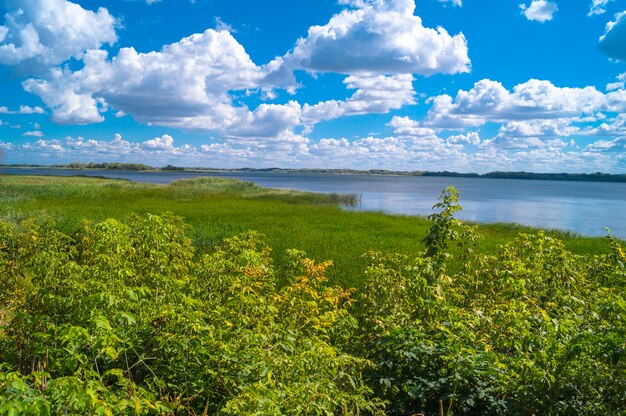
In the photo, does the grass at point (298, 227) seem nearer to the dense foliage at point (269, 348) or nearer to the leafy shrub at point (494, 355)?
the leafy shrub at point (494, 355)

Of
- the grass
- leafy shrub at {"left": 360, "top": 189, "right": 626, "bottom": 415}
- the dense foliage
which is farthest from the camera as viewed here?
the grass

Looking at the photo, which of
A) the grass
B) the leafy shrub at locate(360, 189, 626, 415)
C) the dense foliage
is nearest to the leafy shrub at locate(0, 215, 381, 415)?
the dense foliage

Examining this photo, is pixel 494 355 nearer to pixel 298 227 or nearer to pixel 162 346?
pixel 162 346

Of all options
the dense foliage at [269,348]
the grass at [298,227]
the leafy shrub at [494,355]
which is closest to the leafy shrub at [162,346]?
the dense foliage at [269,348]

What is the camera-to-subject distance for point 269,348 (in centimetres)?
441

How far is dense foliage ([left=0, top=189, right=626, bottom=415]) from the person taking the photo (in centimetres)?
380

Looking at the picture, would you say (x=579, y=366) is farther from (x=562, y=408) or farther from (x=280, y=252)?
(x=280, y=252)

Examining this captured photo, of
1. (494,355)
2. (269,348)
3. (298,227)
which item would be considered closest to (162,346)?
(269,348)

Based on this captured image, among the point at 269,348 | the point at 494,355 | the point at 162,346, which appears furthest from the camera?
the point at 494,355

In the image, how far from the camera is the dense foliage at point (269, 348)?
12.5ft

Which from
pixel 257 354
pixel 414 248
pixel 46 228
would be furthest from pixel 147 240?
pixel 414 248

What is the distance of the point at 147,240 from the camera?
23.7 feet

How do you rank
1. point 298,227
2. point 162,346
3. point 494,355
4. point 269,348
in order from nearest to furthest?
point 269,348
point 162,346
point 494,355
point 298,227

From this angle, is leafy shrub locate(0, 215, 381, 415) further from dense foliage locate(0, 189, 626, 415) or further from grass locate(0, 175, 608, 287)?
grass locate(0, 175, 608, 287)
